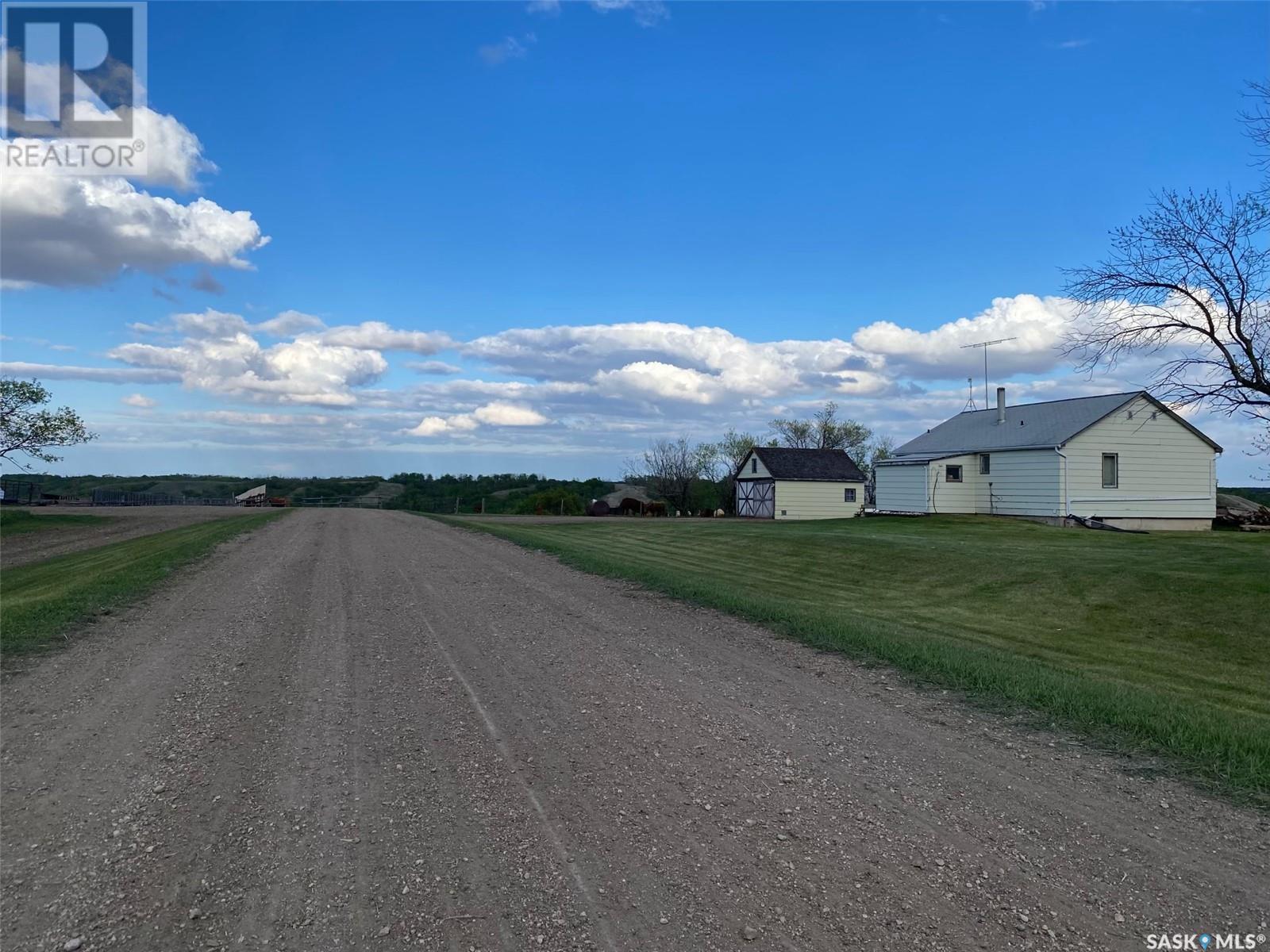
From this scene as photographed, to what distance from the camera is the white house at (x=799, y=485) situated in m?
48.6

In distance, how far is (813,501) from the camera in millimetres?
49250

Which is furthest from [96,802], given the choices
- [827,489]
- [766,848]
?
[827,489]

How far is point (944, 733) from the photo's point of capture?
248 inches

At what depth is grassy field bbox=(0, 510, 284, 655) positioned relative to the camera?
10266mm

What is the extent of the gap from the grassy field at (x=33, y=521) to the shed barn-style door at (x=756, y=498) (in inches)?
1374

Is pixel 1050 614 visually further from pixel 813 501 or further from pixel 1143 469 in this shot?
pixel 813 501

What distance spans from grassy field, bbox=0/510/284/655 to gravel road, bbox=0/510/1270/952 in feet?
6.98

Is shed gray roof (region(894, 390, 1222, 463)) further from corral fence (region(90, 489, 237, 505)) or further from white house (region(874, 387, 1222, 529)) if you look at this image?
corral fence (region(90, 489, 237, 505))

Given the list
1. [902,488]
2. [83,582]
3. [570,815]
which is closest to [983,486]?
[902,488]

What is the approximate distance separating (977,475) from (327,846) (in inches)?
1424

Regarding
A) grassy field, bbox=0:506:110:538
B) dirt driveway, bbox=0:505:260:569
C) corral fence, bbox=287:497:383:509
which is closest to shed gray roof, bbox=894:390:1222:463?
dirt driveway, bbox=0:505:260:569

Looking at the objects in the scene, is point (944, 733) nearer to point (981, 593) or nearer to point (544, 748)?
→ point (544, 748)

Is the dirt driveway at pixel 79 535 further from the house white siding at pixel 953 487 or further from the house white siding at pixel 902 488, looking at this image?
the house white siding at pixel 953 487

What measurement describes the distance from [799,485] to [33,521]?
3899 cm
